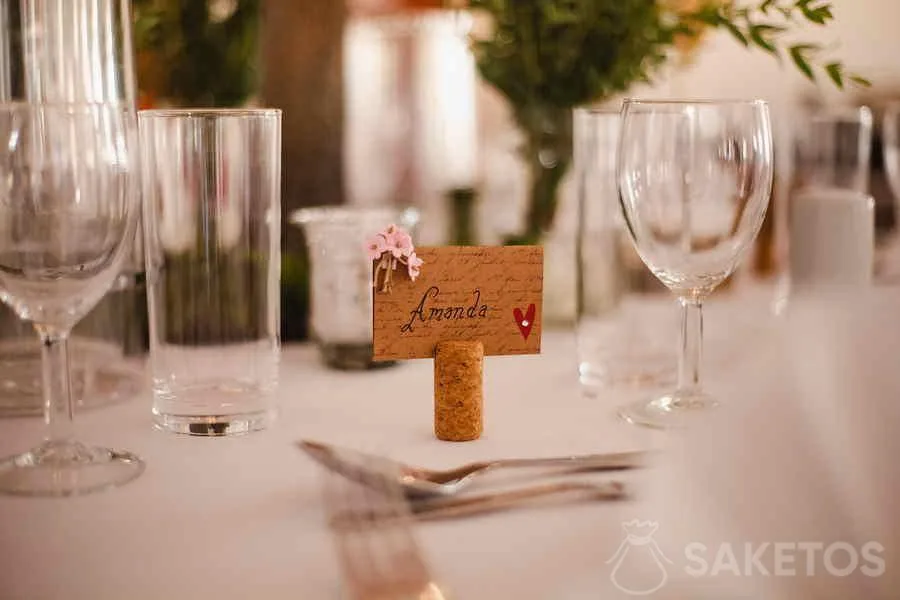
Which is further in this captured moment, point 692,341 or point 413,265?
point 692,341

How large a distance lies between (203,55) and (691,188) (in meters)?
0.69

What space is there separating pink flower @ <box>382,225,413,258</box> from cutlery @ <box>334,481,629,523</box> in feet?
0.65

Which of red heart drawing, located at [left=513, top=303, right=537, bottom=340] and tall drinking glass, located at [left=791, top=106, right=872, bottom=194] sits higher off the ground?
tall drinking glass, located at [left=791, top=106, right=872, bottom=194]

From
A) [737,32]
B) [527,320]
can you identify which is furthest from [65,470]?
[737,32]

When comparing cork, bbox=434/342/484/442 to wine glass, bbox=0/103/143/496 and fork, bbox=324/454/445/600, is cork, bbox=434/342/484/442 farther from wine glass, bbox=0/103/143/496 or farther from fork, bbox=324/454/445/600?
wine glass, bbox=0/103/143/496

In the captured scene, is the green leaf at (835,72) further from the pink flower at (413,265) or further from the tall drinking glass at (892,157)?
the tall drinking glass at (892,157)

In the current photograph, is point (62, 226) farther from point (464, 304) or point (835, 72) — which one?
point (835, 72)

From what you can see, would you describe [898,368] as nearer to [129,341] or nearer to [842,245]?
[842,245]

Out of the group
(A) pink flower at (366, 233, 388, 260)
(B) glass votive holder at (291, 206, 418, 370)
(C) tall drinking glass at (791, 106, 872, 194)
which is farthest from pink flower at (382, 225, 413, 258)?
(C) tall drinking glass at (791, 106, 872, 194)

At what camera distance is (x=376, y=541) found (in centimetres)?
56

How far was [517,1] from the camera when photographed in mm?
1121

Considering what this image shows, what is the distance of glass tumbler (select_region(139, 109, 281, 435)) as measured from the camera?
0.77 metres

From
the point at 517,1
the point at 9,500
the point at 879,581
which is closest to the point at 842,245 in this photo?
the point at 517,1

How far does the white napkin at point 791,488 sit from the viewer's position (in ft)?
1.81
